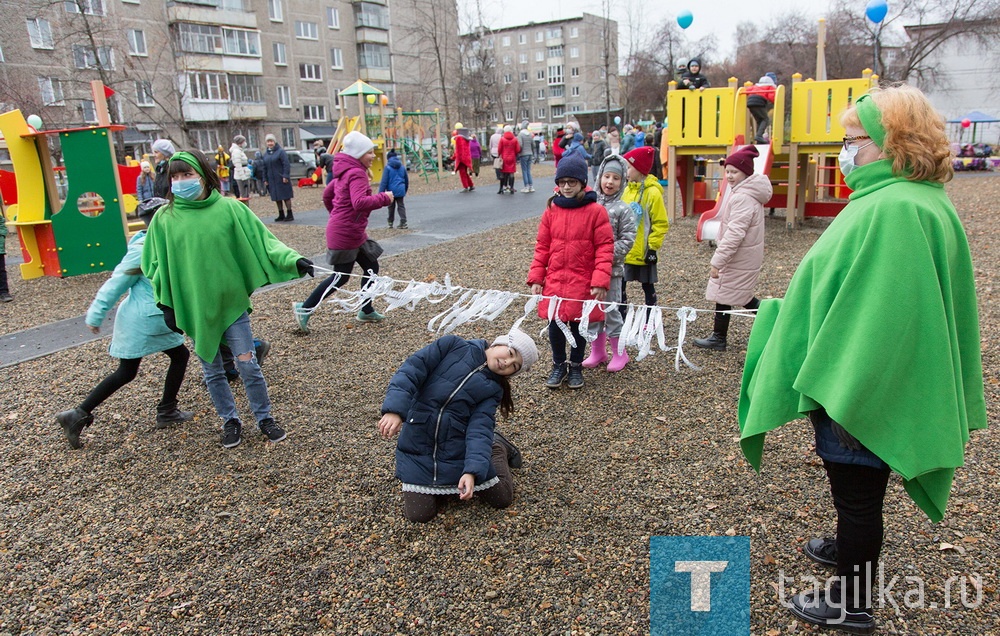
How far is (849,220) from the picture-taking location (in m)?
2.21

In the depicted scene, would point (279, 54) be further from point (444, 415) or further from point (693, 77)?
point (444, 415)

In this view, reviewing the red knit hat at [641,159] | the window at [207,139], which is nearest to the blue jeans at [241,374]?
the red knit hat at [641,159]

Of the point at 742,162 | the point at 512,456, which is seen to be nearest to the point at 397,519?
the point at 512,456

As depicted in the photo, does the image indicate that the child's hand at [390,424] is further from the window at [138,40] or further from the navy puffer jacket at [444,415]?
the window at [138,40]

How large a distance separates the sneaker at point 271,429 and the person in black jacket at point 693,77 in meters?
11.7

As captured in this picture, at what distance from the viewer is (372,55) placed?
55.6 metres

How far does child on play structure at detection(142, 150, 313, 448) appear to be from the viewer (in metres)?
4.21

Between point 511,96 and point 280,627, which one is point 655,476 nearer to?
point 280,627

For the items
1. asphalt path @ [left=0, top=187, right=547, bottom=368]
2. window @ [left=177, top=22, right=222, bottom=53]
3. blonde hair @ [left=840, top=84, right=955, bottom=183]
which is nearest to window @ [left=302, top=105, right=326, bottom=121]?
window @ [left=177, top=22, right=222, bottom=53]

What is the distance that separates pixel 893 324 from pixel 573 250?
293cm

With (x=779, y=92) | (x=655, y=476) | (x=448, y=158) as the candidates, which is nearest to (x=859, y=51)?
(x=448, y=158)

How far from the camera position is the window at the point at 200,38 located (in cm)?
4228

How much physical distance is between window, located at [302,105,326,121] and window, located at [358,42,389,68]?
6.15 m

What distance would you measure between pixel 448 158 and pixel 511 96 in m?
57.3
